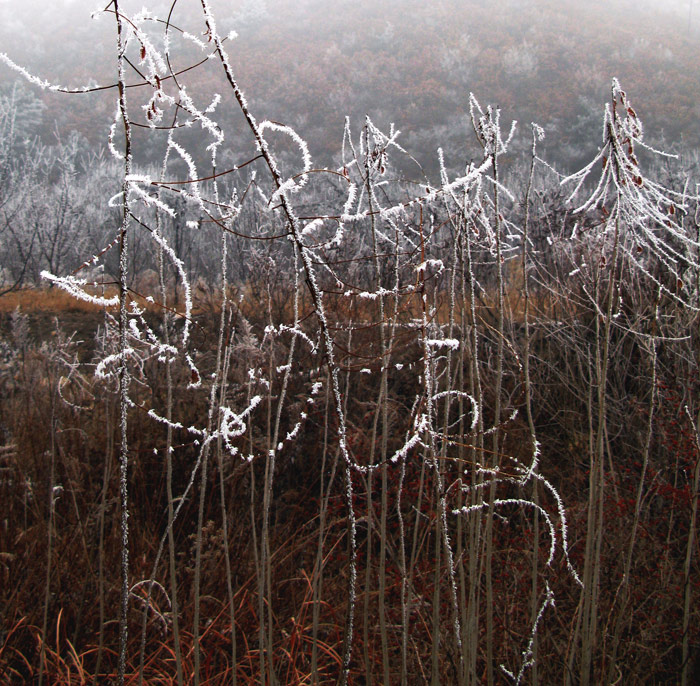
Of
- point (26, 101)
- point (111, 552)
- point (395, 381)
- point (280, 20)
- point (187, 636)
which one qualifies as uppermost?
point (280, 20)

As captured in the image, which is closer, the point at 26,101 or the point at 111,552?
the point at 111,552

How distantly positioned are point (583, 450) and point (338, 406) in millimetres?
3287

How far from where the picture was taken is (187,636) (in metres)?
2.06

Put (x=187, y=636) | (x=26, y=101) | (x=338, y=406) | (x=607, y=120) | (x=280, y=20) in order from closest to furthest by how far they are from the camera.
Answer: (x=338, y=406) < (x=607, y=120) < (x=187, y=636) < (x=26, y=101) < (x=280, y=20)

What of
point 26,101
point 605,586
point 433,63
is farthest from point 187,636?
point 433,63

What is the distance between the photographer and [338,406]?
79 cm

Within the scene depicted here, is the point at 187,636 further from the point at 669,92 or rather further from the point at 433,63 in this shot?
the point at 433,63

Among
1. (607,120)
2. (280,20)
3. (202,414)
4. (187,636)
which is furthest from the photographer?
(280,20)

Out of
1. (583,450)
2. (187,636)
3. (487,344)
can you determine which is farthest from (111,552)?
(487,344)

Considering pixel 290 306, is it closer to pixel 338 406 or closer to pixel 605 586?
pixel 605 586

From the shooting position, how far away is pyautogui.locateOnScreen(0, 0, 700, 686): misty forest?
1.12 m

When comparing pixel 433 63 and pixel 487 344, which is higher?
pixel 433 63

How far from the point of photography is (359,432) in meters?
3.13

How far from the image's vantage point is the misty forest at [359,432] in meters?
1.12
